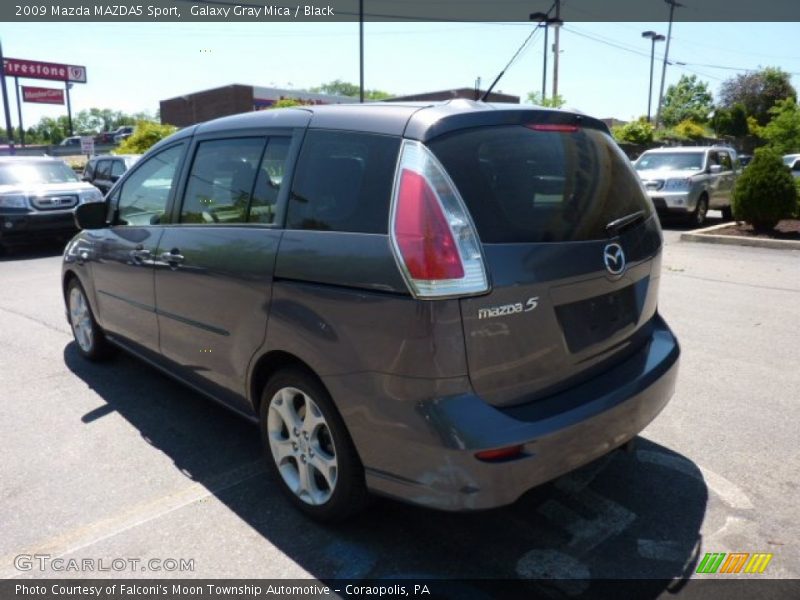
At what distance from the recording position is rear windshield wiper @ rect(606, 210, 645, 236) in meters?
2.80

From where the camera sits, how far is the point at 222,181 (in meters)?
3.49

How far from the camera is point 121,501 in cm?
322

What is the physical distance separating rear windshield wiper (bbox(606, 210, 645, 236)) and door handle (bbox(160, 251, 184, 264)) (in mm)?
2239

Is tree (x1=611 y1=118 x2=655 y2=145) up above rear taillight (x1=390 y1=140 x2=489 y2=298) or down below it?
above

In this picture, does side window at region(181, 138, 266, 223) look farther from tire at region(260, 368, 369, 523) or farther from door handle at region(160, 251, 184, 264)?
tire at region(260, 368, 369, 523)

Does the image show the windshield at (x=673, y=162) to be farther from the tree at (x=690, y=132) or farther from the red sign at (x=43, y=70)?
the red sign at (x=43, y=70)

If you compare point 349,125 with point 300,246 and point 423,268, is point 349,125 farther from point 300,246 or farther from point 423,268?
point 423,268

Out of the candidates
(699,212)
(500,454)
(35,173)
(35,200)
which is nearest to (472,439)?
(500,454)

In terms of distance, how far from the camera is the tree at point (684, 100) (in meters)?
68.1

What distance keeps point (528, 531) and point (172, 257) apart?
93.3 inches

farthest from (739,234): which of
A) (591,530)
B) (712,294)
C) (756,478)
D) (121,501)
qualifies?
(121,501)

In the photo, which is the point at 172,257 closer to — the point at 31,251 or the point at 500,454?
the point at 500,454

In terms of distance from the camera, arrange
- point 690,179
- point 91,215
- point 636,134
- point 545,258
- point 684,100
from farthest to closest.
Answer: point 684,100
point 636,134
point 690,179
point 91,215
point 545,258

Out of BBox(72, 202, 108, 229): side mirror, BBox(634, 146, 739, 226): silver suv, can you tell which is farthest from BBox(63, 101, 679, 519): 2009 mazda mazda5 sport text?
BBox(634, 146, 739, 226): silver suv
